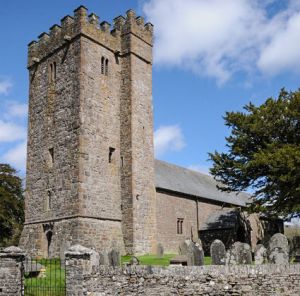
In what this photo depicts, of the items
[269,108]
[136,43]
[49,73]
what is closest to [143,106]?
[136,43]

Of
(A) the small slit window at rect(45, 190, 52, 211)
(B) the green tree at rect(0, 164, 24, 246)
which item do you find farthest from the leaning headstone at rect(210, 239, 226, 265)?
(B) the green tree at rect(0, 164, 24, 246)

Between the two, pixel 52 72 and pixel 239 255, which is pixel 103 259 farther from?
pixel 52 72

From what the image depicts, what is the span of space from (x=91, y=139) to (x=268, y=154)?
1080cm

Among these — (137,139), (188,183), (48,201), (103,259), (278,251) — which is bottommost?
(103,259)

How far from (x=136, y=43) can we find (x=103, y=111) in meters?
5.91

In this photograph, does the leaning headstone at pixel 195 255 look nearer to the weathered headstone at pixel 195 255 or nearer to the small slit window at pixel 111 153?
the weathered headstone at pixel 195 255

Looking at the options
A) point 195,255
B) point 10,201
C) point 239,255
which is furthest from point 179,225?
point 239,255

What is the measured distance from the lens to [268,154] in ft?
80.3

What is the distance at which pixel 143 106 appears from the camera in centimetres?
3038

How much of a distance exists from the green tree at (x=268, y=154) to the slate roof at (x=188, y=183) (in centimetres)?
419

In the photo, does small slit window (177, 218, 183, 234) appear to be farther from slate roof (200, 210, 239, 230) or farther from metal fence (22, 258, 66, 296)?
metal fence (22, 258, 66, 296)

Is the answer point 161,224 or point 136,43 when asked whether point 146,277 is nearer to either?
point 161,224

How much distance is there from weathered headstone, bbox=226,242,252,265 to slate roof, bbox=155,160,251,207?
18986 millimetres

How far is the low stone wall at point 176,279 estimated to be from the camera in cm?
1081
